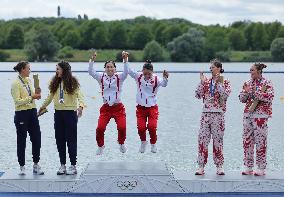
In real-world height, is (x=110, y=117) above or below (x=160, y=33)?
above

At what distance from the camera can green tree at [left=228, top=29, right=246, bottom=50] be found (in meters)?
107

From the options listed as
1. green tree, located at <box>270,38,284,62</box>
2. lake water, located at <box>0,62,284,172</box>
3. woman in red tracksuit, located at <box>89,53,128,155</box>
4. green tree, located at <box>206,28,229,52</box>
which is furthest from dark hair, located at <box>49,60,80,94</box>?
green tree, located at <box>206,28,229,52</box>

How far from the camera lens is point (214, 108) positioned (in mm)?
12281

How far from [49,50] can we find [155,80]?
262 feet

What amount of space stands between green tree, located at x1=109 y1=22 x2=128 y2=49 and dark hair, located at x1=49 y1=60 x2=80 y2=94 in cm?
9761

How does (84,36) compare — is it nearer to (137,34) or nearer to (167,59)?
(137,34)

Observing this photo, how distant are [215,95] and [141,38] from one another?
98.5 metres

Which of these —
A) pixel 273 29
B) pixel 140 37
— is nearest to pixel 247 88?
pixel 140 37

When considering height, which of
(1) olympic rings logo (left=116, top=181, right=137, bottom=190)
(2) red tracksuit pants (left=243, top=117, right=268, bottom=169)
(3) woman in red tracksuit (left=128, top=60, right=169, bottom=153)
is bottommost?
(1) olympic rings logo (left=116, top=181, right=137, bottom=190)

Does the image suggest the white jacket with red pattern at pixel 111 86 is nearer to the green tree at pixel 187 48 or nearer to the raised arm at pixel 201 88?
the raised arm at pixel 201 88

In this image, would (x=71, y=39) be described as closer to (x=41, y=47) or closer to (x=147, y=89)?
(x=41, y=47)

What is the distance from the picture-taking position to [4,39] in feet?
355

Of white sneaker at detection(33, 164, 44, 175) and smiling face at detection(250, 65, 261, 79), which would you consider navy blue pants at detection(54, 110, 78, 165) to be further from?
smiling face at detection(250, 65, 261, 79)

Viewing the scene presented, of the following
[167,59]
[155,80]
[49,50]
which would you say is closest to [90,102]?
[155,80]
